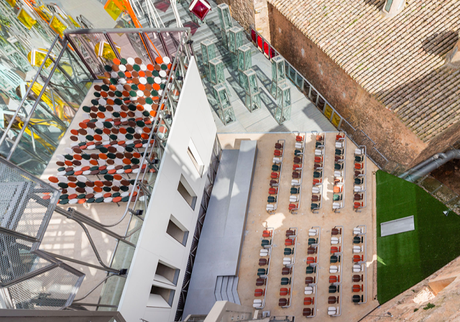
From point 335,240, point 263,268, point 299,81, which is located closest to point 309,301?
point 263,268

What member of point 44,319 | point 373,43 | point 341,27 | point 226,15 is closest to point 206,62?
point 226,15

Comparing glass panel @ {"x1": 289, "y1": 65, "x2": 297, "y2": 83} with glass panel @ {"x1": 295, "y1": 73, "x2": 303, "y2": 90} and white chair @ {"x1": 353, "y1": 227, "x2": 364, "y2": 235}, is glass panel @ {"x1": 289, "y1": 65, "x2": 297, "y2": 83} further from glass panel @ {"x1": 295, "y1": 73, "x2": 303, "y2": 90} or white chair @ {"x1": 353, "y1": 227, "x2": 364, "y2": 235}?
white chair @ {"x1": 353, "y1": 227, "x2": 364, "y2": 235}

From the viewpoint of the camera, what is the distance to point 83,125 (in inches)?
666

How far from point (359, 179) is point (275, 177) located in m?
4.43

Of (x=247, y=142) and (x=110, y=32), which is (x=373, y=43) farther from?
(x=110, y=32)

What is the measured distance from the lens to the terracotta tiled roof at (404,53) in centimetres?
1483

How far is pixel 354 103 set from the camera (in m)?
18.2

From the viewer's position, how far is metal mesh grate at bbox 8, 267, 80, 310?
606cm

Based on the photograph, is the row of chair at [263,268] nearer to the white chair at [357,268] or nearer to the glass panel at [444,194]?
the white chair at [357,268]

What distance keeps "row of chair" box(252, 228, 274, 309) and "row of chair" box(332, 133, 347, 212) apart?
3625 mm

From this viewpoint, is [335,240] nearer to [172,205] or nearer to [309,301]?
[309,301]

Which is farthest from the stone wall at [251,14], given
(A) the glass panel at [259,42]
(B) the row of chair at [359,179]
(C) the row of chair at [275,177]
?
(B) the row of chair at [359,179]

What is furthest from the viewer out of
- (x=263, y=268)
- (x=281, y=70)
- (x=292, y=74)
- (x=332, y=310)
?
(x=292, y=74)

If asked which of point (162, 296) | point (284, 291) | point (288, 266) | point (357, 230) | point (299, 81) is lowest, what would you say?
point (162, 296)
